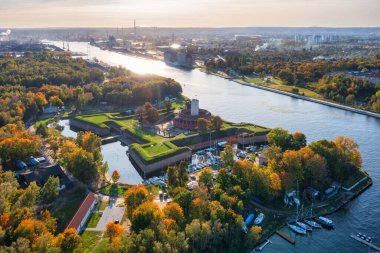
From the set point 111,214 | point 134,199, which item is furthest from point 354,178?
point 111,214

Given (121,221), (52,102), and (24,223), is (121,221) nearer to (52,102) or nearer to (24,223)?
(24,223)

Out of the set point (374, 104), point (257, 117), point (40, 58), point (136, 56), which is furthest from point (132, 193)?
point (136, 56)

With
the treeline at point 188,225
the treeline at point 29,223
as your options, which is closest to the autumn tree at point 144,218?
the treeline at point 188,225

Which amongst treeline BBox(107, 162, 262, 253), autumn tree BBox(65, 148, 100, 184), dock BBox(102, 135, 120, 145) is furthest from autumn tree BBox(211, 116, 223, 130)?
treeline BBox(107, 162, 262, 253)

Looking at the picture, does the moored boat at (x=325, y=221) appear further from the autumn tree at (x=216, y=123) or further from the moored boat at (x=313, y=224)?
the autumn tree at (x=216, y=123)

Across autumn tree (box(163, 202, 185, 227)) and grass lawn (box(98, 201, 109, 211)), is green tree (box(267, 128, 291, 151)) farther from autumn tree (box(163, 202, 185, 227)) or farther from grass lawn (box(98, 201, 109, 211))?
grass lawn (box(98, 201, 109, 211))

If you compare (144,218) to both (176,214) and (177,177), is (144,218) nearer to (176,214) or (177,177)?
(176,214)
